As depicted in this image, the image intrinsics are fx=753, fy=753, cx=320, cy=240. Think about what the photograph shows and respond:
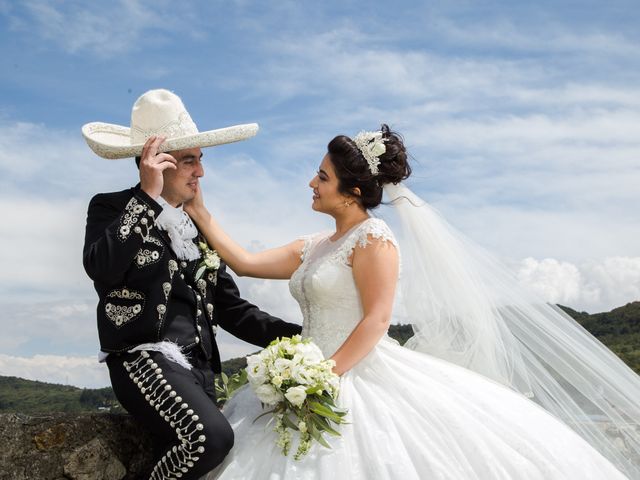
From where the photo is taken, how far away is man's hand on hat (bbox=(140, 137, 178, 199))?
5.02 meters

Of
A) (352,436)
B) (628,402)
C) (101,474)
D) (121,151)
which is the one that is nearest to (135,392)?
(101,474)

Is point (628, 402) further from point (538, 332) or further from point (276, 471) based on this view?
point (276, 471)

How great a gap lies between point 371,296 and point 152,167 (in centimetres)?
171

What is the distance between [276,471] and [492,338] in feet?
7.45

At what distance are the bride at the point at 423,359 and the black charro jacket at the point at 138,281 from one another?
61 cm

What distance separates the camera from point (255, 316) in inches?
232

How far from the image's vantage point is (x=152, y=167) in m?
5.02

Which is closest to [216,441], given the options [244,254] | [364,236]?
[364,236]

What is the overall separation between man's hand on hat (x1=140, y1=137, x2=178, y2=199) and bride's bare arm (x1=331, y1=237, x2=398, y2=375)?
4.75ft

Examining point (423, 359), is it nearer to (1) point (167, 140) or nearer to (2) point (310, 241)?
(2) point (310, 241)

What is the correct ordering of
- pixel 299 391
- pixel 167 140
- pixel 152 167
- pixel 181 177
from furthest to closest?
pixel 181 177 → pixel 167 140 → pixel 152 167 → pixel 299 391

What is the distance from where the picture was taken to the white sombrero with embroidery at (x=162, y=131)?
539 centimetres

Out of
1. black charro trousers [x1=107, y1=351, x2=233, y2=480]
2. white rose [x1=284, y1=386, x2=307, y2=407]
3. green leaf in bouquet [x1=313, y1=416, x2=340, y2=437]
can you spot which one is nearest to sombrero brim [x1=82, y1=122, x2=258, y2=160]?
black charro trousers [x1=107, y1=351, x2=233, y2=480]

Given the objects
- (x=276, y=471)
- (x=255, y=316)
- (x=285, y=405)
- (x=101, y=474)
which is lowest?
(x=101, y=474)
